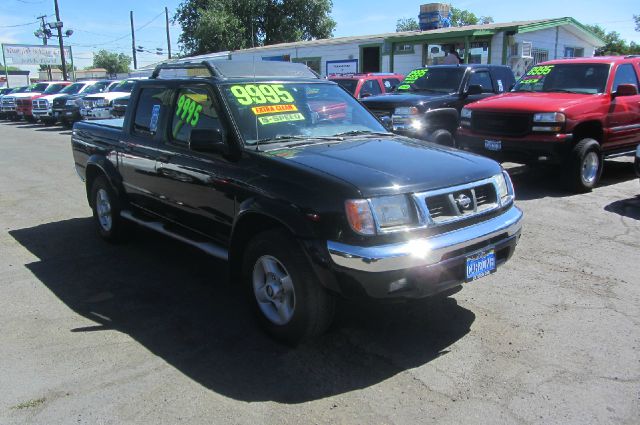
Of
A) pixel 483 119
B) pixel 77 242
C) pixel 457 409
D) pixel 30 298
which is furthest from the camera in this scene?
pixel 483 119

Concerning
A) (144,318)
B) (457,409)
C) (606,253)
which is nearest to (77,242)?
(144,318)

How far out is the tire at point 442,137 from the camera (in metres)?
9.78

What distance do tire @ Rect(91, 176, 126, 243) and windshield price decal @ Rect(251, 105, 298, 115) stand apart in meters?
2.37

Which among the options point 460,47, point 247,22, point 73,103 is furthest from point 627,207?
point 247,22

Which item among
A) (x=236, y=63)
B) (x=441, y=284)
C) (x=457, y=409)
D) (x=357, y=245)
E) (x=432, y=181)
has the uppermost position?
(x=236, y=63)

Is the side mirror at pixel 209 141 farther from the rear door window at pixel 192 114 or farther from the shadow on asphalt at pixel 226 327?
the shadow on asphalt at pixel 226 327

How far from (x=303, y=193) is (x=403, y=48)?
20.9 m

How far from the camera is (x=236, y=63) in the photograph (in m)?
4.82

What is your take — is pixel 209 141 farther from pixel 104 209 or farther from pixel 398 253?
pixel 104 209

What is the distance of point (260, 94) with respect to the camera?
4363 millimetres

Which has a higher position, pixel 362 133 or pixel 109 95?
pixel 109 95

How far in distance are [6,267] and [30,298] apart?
1093mm

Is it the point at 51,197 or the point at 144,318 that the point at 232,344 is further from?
the point at 51,197

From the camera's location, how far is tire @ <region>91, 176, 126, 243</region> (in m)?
5.89
